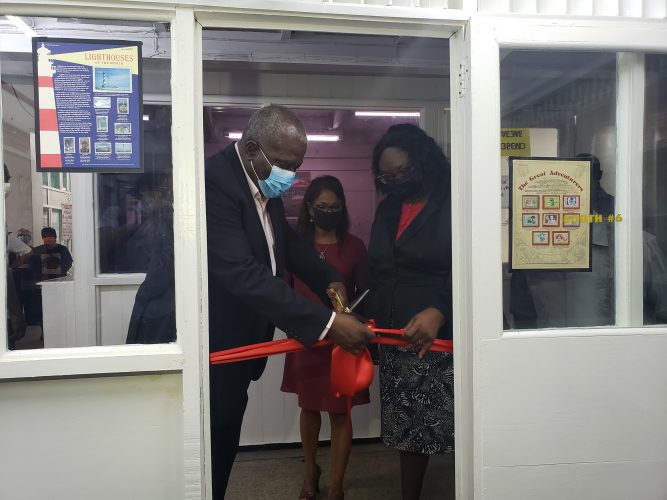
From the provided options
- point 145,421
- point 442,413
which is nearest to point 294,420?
point 442,413

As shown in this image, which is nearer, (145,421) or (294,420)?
(145,421)

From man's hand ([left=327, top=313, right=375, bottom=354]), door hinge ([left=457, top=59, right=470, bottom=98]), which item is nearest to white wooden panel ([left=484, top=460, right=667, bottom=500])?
man's hand ([left=327, top=313, right=375, bottom=354])

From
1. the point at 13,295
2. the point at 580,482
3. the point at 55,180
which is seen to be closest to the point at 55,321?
the point at 13,295

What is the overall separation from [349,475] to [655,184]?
2524mm

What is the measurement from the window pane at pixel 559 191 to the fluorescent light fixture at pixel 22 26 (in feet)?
5.95

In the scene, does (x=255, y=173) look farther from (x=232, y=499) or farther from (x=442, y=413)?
(x=232, y=499)

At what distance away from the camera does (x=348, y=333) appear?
2322mm

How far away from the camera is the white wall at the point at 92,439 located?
6.04 ft

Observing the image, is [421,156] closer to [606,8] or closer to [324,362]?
[606,8]

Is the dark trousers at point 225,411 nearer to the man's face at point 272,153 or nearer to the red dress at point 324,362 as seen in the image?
the red dress at point 324,362

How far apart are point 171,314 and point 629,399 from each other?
1.89 m

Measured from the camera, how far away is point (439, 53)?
3486 mm

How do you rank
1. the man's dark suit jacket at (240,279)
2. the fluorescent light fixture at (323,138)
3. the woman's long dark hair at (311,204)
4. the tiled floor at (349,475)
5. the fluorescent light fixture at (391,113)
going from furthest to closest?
the fluorescent light fixture at (323,138) < the fluorescent light fixture at (391,113) < the woman's long dark hair at (311,204) < the tiled floor at (349,475) < the man's dark suit jacket at (240,279)

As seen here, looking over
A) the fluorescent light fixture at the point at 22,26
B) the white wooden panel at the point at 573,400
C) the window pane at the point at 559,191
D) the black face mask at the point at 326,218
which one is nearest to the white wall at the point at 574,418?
the white wooden panel at the point at 573,400
